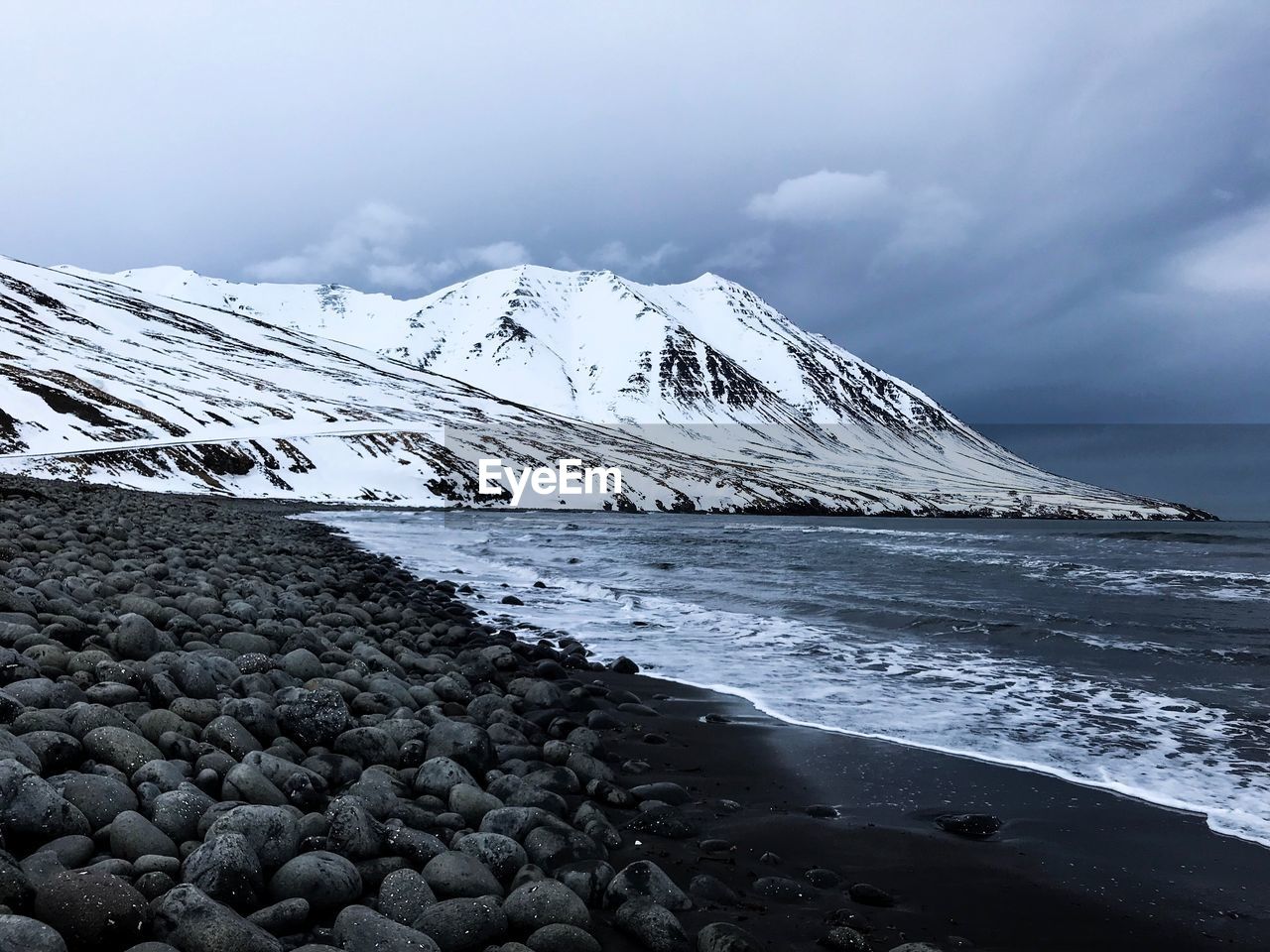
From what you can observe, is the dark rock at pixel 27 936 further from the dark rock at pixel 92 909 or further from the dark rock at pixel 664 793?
the dark rock at pixel 664 793

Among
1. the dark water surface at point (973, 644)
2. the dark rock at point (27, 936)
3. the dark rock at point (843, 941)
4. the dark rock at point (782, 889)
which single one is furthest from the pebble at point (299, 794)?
the dark water surface at point (973, 644)

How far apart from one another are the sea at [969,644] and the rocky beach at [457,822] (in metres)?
1.40

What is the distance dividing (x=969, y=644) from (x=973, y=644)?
0.10 metres

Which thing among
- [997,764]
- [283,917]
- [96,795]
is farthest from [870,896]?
[96,795]

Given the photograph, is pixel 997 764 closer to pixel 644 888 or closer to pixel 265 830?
pixel 644 888

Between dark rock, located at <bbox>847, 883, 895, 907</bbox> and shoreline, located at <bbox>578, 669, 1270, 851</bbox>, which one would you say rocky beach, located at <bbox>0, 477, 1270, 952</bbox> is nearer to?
dark rock, located at <bbox>847, 883, 895, 907</bbox>

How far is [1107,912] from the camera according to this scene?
19.1ft

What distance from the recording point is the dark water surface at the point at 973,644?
32.1ft

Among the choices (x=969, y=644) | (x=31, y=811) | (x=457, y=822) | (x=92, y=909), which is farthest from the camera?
(x=969, y=644)

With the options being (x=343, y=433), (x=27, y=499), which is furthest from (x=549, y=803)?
(x=343, y=433)

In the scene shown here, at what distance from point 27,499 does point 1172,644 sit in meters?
34.5

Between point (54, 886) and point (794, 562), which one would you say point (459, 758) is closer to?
point (54, 886)

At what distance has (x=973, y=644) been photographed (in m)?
16.6

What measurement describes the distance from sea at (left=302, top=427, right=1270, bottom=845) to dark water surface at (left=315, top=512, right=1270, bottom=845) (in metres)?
0.05
